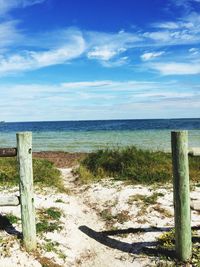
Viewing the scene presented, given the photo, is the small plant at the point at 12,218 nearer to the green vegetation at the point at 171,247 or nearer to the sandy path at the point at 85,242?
the sandy path at the point at 85,242

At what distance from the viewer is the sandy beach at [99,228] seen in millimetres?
6082

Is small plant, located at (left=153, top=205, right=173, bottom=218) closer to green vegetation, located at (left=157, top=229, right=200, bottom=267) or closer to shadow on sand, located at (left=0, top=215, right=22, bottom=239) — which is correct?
green vegetation, located at (left=157, top=229, right=200, bottom=267)

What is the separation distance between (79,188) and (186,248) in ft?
20.0

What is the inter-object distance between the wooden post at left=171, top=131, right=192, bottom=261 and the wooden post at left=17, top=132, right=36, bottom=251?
237cm

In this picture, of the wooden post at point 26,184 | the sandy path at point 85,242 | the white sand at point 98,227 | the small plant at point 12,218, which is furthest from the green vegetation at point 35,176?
the wooden post at point 26,184

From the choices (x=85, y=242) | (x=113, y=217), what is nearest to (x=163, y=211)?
(x=113, y=217)

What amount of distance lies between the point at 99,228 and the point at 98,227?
0.23 feet

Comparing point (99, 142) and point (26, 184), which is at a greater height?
point (26, 184)

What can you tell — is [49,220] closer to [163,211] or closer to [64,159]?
[163,211]

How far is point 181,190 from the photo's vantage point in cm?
566

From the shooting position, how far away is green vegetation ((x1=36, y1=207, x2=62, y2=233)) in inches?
275

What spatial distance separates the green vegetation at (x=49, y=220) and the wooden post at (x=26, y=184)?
808mm

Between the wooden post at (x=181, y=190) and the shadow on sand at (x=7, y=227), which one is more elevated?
the wooden post at (x=181, y=190)

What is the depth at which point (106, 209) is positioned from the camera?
29.0 ft
